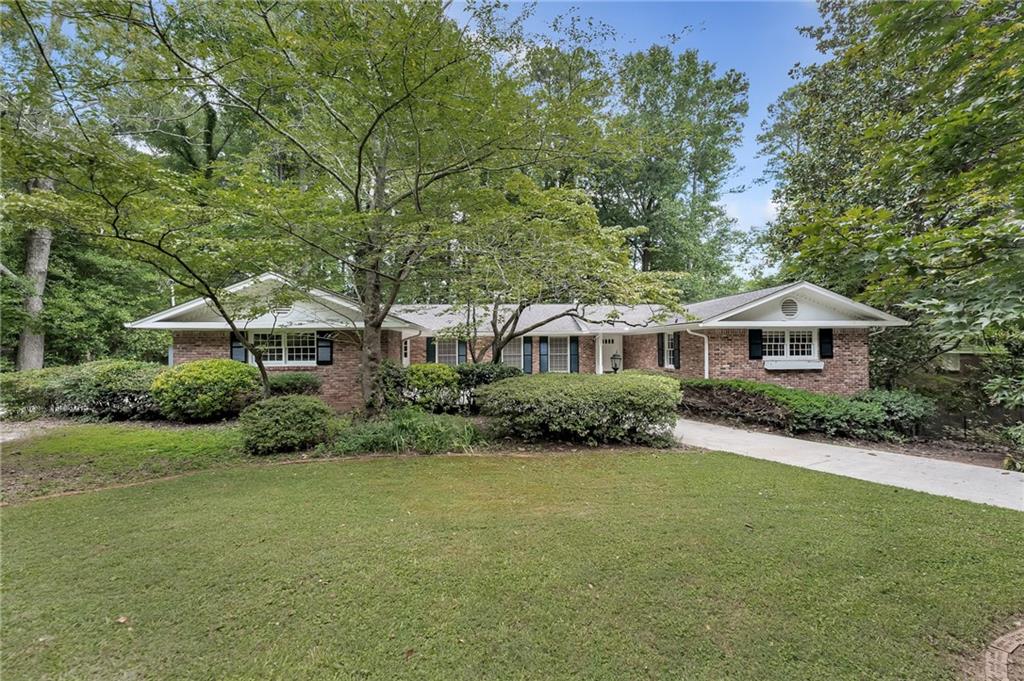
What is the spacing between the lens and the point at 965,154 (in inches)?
120

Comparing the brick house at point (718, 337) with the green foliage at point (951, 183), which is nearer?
the green foliage at point (951, 183)

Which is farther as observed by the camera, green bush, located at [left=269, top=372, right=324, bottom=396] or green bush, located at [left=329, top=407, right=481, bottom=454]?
green bush, located at [left=269, top=372, right=324, bottom=396]

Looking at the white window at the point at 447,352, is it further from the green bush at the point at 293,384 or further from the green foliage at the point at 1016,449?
the green foliage at the point at 1016,449

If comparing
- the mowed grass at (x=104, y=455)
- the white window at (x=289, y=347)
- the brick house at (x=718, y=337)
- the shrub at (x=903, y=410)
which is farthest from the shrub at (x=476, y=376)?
the shrub at (x=903, y=410)

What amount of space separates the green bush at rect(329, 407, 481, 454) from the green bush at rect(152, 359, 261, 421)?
4247mm

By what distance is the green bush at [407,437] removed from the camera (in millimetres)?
7113

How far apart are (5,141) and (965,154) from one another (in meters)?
8.17

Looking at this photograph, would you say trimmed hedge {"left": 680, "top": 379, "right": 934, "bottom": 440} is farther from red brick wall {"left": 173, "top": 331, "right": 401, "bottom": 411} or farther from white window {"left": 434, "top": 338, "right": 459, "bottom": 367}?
white window {"left": 434, "top": 338, "right": 459, "bottom": 367}

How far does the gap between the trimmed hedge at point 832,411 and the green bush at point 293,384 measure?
10.3 metres

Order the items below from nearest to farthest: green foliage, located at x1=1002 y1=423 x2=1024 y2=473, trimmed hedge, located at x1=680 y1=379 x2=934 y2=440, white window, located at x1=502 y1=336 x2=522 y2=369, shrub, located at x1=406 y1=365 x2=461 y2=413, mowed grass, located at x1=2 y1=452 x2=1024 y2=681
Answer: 1. mowed grass, located at x1=2 y1=452 x2=1024 y2=681
2. green foliage, located at x1=1002 y1=423 x2=1024 y2=473
3. trimmed hedge, located at x1=680 y1=379 x2=934 y2=440
4. shrub, located at x1=406 y1=365 x2=461 y2=413
5. white window, located at x1=502 y1=336 x2=522 y2=369

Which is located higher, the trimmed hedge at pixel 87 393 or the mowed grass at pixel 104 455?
the trimmed hedge at pixel 87 393

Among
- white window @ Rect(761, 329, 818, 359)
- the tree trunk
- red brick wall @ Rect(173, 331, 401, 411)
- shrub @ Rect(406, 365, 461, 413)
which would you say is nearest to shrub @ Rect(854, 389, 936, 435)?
white window @ Rect(761, 329, 818, 359)

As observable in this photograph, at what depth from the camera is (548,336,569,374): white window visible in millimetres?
18391

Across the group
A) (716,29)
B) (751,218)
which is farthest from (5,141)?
(751,218)
